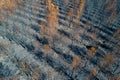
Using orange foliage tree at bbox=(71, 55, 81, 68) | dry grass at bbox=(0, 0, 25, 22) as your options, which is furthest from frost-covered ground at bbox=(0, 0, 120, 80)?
dry grass at bbox=(0, 0, 25, 22)

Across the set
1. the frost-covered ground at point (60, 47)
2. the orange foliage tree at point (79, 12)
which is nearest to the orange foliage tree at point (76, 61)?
the frost-covered ground at point (60, 47)

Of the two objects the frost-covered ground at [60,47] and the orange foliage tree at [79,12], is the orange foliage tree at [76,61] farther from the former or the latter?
the orange foliage tree at [79,12]

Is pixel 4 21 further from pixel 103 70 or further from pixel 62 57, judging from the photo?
pixel 103 70

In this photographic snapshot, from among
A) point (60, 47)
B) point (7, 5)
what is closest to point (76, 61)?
point (60, 47)

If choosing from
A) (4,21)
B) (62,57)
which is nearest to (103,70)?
(62,57)

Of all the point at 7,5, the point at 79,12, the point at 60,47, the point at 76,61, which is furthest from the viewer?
the point at 79,12

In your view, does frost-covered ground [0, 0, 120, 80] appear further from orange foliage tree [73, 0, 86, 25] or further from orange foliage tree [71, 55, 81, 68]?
orange foliage tree [73, 0, 86, 25]

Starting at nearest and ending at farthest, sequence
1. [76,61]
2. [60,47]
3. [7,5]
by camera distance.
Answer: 1. [76,61]
2. [60,47]
3. [7,5]

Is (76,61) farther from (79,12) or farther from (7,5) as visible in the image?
(7,5)
